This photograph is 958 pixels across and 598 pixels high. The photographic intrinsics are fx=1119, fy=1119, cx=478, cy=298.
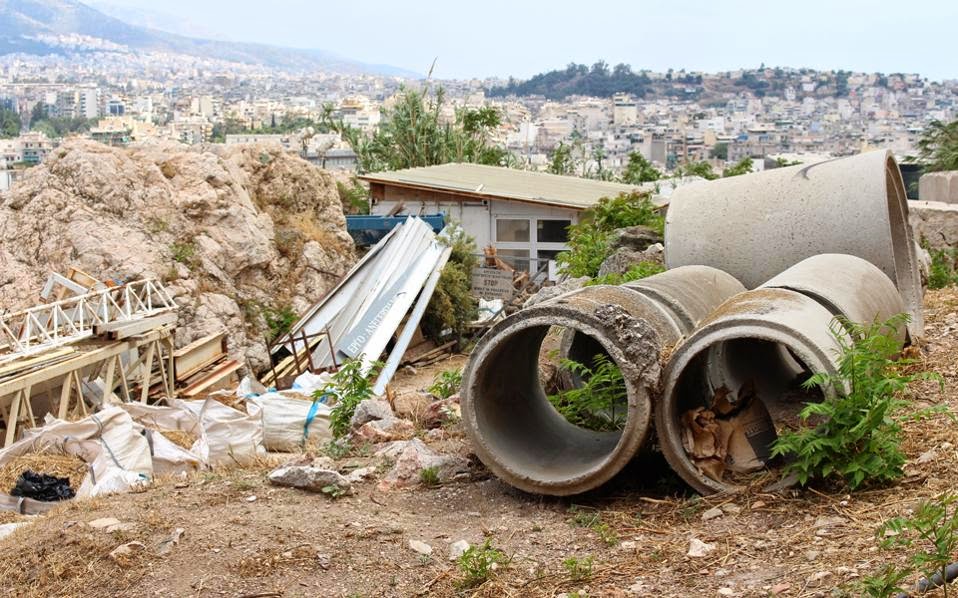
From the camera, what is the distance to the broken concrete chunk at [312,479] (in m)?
6.67

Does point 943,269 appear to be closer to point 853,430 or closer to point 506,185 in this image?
point 853,430

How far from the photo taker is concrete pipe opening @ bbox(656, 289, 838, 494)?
5.84 meters

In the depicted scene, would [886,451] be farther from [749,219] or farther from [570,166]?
[570,166]

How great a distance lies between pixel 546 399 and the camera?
7754mm

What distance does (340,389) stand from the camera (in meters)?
9.45

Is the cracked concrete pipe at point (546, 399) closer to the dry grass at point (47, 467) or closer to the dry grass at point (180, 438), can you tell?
the dry grass at point (47, 467)

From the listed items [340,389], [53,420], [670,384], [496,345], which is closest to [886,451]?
[670,384]

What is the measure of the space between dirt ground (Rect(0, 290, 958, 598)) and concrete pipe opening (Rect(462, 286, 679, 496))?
0.22 metres

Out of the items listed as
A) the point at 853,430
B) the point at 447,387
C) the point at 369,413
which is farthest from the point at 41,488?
the point at 853,430

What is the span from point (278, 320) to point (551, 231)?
23.6 ft

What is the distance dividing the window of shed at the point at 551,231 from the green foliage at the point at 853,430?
1802 cm

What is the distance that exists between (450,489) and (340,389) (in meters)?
2.90

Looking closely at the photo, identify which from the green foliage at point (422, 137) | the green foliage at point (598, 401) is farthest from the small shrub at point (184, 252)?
the green foliage at point (422, 137)

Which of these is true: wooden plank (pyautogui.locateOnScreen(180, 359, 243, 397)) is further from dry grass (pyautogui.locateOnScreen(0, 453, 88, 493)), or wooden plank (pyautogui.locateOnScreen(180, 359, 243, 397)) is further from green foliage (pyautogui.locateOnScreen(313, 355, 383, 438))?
green foliage (pyautogui.locateOnScreen(313, 355, 383, 438))
